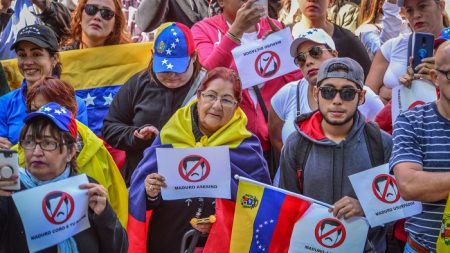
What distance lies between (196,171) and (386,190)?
117 cm

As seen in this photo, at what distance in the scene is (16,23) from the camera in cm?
834

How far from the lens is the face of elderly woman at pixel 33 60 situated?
6.88 m

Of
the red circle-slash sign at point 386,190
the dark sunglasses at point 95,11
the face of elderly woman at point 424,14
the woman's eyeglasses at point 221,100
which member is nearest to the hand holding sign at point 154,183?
the woman's eyeglasses at point 221,100

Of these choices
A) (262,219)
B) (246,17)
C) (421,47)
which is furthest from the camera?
(246,17)

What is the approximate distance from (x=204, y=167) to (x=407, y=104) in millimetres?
1339

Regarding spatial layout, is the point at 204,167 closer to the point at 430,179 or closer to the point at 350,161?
the point at 350,161

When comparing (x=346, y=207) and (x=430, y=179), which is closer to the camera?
(x=430, y=179)

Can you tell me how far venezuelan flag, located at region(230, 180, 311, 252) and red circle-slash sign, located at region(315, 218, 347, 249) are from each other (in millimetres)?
175

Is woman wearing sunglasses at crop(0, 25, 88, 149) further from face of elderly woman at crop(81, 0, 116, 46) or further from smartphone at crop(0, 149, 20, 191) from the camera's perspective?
smartphone at crop(0, 149, 20, 191)

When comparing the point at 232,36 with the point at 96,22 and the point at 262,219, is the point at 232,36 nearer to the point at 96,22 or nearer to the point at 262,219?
the point at 96,22

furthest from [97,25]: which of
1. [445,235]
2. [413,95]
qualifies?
[445,235]

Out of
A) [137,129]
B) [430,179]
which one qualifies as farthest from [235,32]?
[430,179]

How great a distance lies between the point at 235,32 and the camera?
6777mm

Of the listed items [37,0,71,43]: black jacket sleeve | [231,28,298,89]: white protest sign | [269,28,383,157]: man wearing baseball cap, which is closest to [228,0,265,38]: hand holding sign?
[231,28,298,89]: white protest sign
